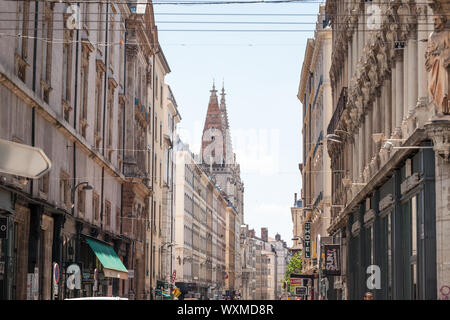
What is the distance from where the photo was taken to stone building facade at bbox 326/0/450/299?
19.9 metres

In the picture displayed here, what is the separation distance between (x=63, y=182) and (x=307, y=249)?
1915 inches

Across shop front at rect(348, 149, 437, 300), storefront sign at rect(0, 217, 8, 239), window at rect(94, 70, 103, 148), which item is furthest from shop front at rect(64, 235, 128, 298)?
storefront sign at rect(0, 217, 8, 239)

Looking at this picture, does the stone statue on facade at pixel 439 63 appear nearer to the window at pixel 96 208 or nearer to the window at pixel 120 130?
the window at pixel 96 208

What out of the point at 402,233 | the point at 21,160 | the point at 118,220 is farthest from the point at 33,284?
the point at 21,160

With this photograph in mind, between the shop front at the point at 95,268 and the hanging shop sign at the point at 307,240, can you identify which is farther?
the hanging shop sign at the point at 307,240

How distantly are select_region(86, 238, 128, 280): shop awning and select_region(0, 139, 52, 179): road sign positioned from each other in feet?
122

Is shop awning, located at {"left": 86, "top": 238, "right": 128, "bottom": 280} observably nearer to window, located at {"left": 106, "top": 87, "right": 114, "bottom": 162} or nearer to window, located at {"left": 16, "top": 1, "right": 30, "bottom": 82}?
window, located at {"left": 106, "top": 87, "right": 114, "bottom": 162}

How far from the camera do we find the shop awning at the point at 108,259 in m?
42.3

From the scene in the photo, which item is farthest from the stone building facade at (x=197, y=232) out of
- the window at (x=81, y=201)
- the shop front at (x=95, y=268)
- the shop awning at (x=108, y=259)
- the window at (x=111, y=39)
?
the window at (x=81, y=201)

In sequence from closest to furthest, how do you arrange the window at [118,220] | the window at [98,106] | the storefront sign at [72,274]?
the storefront sign at [72,274] < the window at [98,106] < the window at [118,220]

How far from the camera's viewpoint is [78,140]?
124 ft

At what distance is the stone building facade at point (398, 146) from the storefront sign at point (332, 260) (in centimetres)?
230

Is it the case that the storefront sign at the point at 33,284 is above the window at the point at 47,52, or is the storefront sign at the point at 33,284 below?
below

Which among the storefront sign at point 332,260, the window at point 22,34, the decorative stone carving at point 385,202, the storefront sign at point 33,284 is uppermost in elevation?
the window at point 22,34
